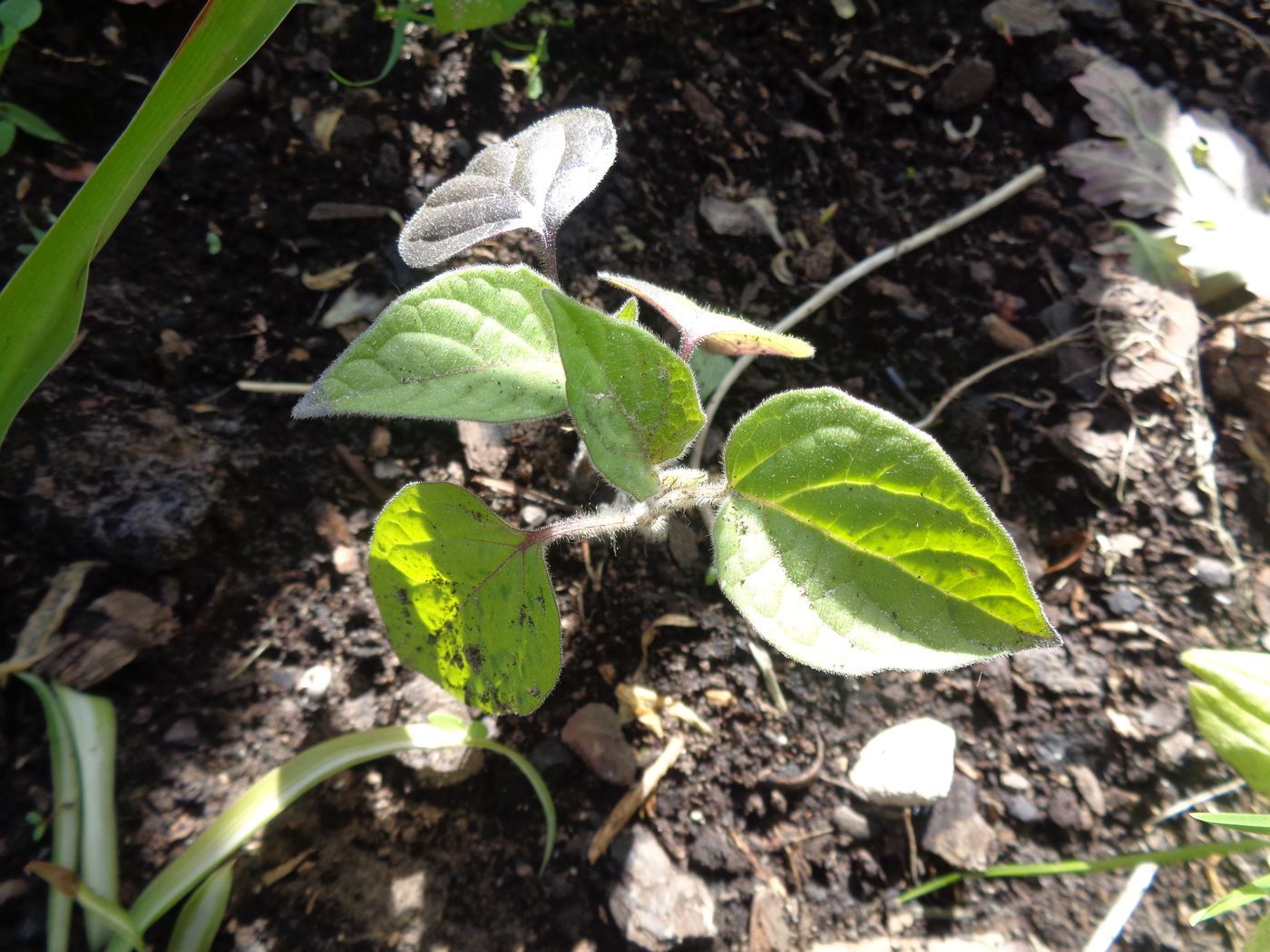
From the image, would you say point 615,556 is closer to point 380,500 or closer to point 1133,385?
point 380,500

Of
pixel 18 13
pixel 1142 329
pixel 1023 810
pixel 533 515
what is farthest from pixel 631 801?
pixel 18 13

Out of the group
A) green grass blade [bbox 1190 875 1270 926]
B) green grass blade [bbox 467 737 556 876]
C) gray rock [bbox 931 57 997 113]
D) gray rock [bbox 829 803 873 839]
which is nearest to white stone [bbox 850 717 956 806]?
gray rock [bbox 829 803 873 839]

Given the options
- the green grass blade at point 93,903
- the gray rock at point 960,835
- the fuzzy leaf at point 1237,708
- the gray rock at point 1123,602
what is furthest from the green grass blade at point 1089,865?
the green grass blade at point 93,903

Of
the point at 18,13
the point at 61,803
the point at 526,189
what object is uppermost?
the point at 18,13

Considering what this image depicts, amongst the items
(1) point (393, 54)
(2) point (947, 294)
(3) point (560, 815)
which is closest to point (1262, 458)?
(2) point (947, 294)

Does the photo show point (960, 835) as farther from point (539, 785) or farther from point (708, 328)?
point (708, 328)

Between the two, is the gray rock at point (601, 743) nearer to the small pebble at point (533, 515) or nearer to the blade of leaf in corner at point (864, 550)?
the small pebble at point (533, 515)
